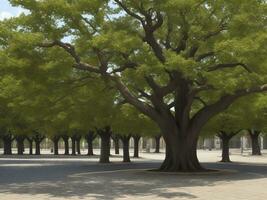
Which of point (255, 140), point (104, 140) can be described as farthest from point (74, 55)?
point (255, 140)

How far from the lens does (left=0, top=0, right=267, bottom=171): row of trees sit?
2208 cm

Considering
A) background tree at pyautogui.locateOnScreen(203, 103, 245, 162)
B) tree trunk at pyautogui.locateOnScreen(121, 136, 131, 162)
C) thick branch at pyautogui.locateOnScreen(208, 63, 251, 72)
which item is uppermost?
thick branch at pyautogui.locateOnScreen(208, 63, 251, 72)

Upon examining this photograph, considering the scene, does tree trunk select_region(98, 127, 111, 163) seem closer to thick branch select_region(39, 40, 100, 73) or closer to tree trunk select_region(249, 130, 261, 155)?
thick branch select_region(39, 40, 100, 73)

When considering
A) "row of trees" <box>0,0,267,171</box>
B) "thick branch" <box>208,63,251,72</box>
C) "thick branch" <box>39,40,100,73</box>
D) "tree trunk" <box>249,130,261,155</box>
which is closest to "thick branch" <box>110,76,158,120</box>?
"row of trees" <box>0,0,267,171</box>

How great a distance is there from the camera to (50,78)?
23.0 metres

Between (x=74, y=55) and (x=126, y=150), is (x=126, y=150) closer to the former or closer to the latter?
(x=126, y=150)

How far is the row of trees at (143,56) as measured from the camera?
22078 millimetres

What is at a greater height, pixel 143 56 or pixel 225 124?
pixel 143 56

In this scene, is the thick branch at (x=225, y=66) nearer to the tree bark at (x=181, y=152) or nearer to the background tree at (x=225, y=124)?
the tree bark at (x=181, y=152)

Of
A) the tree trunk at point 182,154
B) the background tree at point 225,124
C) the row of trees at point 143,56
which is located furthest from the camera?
the background tree at point 225,124

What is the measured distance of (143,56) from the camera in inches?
952

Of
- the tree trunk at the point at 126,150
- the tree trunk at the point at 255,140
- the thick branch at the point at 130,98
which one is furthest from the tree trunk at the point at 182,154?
the tree trunk at the point at 255,140

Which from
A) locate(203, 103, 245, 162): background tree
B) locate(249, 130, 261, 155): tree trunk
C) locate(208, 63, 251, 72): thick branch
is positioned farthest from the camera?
locate(249, 130, 261, 155): tree trunk

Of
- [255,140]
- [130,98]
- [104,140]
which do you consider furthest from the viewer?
[255,140]
